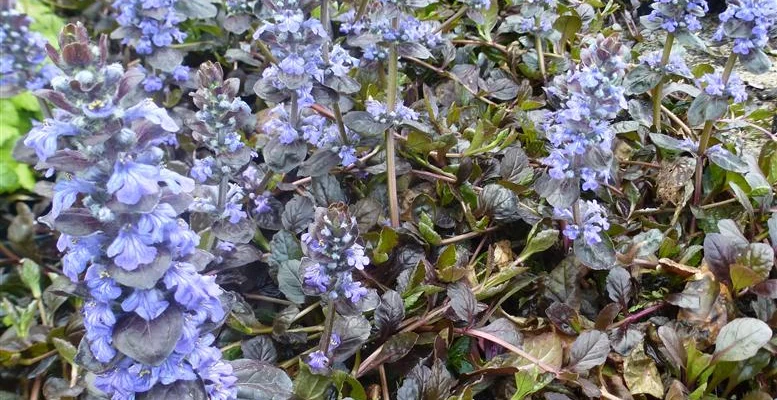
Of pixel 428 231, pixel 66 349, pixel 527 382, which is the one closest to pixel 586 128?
pixel 428 231

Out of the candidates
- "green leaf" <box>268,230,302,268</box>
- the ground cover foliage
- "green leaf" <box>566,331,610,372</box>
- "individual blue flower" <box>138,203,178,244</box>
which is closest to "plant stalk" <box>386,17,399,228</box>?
the ground cover foliage

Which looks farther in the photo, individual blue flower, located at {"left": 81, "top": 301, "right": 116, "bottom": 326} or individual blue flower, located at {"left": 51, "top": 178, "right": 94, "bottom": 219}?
individual blue flower, located at {"left": 81, "top": 301, "right": 116, "bottom": 326}

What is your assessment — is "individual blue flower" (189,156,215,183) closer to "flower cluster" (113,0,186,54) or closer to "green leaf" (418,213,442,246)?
"green leaf" (418,213,442,246)

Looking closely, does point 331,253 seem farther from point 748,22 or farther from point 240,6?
point 240,6

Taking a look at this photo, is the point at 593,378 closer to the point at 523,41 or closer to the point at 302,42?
the point at 302,42

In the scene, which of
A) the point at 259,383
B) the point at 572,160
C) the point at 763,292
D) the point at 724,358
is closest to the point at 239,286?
the point at 259,383

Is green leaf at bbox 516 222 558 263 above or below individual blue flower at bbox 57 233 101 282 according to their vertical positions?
below
